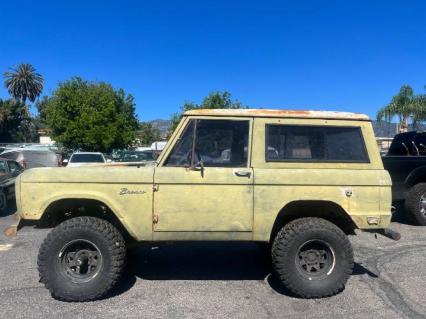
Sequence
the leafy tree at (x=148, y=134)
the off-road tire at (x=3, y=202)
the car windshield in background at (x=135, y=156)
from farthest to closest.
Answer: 1. the leafy tree at (x=148, y=134)
2. the car windshield in background at (x=135, y=156)
3. the off-road tire at (x=3, y=202)

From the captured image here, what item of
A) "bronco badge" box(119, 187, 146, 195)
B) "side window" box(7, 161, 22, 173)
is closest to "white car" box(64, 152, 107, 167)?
"side window" box(7, 161, 22, 173)

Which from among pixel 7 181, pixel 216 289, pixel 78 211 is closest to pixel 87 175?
pixel 78 211

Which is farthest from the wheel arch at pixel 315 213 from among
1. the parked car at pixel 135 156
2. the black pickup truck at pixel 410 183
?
the parked car at pixel 135 156

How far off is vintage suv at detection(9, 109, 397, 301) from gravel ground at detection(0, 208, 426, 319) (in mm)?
261

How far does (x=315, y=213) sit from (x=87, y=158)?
15.8m

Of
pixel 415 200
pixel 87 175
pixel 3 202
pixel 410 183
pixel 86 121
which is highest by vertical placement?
pixel 86 121

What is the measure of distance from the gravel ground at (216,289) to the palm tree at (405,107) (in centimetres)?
2806

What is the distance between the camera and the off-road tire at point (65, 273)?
4727 mm

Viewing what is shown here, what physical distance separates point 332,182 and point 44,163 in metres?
15.6

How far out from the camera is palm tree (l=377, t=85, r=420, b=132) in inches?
1275

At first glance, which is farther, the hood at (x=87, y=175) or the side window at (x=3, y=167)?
the side window at (x=3, y=167)

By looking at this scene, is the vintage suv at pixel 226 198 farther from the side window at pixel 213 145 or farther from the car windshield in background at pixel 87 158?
the car windshield in background at pixel 87 158

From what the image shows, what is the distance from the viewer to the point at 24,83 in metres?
83.5

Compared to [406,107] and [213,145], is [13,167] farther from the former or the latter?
[406,107]
